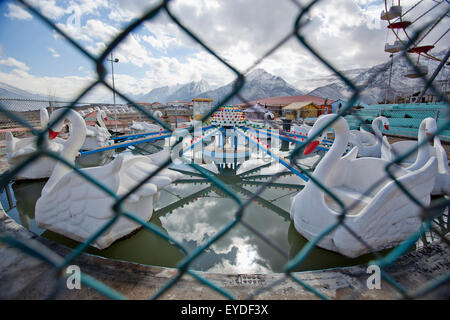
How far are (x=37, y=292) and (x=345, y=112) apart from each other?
1779 mm

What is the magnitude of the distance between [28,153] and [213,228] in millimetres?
3743

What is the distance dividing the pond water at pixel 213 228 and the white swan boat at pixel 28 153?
0.20m

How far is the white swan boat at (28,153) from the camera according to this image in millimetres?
3994

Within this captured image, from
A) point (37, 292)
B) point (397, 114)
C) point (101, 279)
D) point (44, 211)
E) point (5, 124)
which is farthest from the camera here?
point (397, 114)

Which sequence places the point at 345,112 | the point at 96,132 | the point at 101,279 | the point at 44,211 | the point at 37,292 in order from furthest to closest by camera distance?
the point at 96,132 → the point at 44,211 → the point at 101,279 → the point at 37,292 → the point at 345,112

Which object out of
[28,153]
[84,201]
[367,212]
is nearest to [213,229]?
[84,201]

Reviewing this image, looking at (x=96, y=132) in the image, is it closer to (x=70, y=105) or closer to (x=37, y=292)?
(x=37, y=292)

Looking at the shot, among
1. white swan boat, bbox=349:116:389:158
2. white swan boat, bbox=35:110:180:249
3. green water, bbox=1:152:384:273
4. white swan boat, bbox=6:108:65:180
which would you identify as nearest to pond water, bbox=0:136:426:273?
green water, bbox=1:152:384:273

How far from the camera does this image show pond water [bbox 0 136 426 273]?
2.31 meters

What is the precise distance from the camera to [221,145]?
707cm

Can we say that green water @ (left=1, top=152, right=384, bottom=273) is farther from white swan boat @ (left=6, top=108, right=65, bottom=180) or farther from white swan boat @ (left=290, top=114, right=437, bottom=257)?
white swan boat @ (left=290, top=114, right=437, bottom=257)

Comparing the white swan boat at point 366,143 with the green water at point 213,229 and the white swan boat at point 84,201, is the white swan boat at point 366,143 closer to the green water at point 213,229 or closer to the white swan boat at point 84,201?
the green water at point 213,229
